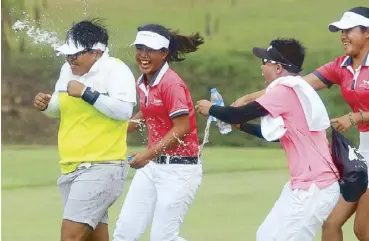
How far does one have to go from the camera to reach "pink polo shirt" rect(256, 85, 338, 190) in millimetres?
5422

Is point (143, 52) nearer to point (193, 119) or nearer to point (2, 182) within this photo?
point (193, 119)

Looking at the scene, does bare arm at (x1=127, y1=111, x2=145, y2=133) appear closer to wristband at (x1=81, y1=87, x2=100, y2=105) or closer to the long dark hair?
the long dark hair

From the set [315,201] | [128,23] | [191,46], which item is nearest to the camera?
[315,201]

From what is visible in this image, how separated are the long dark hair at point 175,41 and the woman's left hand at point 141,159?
0.60 m

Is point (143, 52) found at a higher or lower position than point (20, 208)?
higher

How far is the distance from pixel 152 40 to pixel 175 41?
0.64 ft

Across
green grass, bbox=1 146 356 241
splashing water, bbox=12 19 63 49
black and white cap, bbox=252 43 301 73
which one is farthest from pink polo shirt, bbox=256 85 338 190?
splashing water, bbox=12 19 63 49

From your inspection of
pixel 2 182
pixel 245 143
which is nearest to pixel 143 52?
pixel 2 182

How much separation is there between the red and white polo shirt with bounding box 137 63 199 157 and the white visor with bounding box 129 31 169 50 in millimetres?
110

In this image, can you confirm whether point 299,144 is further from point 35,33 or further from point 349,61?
point 35,33

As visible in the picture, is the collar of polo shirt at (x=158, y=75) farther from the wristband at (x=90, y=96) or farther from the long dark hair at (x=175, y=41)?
the wristband at (x=90, y=96)

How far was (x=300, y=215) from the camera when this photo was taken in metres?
5.45

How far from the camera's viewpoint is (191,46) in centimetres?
645

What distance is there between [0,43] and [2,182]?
165 cm
